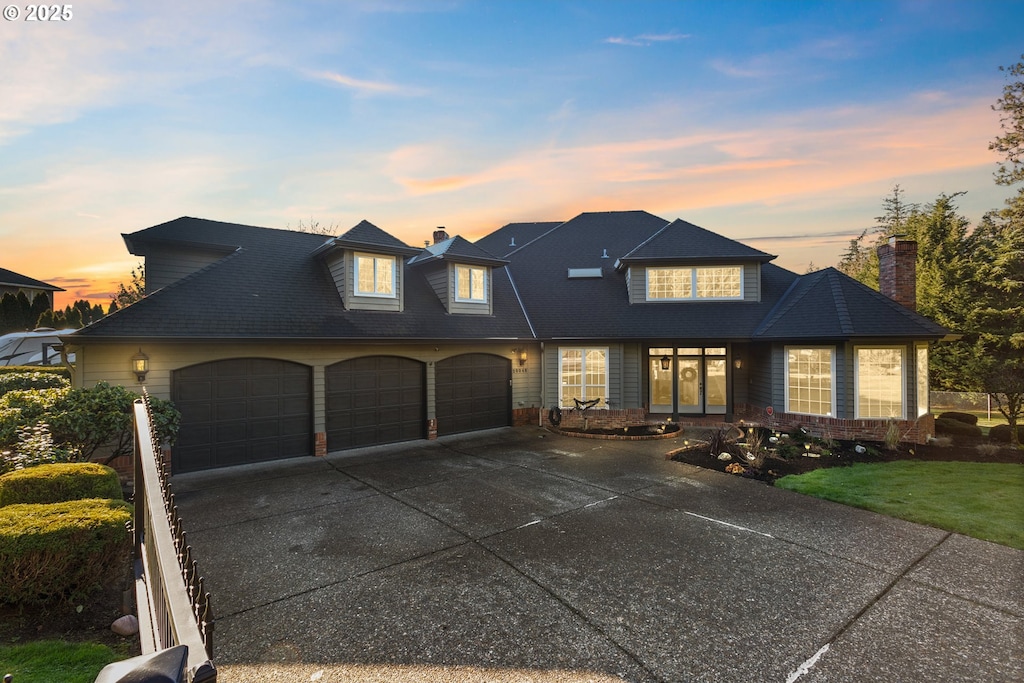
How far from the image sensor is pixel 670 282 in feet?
51.8

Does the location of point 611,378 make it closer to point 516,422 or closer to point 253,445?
point 516,422

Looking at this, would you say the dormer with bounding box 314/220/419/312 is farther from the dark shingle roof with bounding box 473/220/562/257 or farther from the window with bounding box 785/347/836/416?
the window with bounding box 785/347/836/416

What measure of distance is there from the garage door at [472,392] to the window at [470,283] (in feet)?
6.51

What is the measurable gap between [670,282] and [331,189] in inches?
493

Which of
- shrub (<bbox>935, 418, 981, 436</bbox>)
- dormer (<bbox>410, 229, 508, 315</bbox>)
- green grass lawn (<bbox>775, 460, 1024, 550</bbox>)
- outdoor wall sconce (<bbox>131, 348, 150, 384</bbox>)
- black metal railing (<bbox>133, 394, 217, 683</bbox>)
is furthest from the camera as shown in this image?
dormer (<bbox>410, 229, 508, 315</bbox>)

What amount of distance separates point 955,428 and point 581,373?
11.6 m

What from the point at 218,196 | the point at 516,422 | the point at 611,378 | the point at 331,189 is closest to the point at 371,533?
the point at 516,422

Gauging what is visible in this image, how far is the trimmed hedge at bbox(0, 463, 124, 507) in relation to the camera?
196 inches

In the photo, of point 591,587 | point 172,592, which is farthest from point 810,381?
point 172,592

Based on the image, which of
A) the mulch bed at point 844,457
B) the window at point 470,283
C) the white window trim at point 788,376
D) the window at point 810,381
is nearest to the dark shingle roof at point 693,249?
the white window trim at point 788,376

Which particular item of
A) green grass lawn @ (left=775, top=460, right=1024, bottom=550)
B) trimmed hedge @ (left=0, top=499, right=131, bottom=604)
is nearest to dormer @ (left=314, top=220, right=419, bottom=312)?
trimmed hedge @ (left=0, top=499, right=131, bottom=604)

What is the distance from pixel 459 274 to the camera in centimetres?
1421

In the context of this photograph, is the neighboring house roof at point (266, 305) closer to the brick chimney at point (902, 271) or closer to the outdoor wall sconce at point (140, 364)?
the outdoor wall sconce at point (140, 364)

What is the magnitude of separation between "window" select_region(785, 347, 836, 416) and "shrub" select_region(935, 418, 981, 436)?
4341 mm
